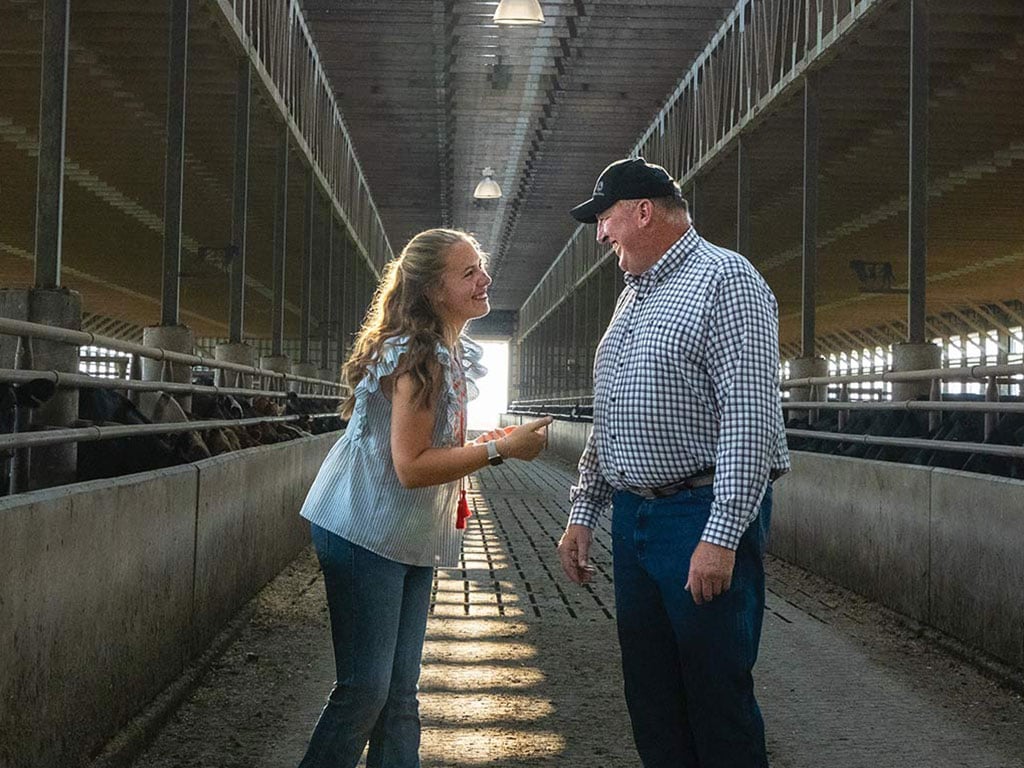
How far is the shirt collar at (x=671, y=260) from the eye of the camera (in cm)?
365

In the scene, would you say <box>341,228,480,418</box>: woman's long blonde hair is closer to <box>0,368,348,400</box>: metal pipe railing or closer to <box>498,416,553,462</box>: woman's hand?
<box>498,416,553,462</box>: woman's hand

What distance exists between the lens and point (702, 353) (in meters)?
3.48

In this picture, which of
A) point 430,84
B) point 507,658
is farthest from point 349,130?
point 507,658

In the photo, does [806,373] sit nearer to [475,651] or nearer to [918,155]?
[918,155]

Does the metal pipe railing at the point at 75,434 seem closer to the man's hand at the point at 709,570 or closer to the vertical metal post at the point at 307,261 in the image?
the man's hand at the point at 709,570

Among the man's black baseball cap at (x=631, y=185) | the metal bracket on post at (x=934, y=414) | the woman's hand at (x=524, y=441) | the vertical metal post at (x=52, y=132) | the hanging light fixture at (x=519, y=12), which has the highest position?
the hanging light fixture at (x=519, y=12)

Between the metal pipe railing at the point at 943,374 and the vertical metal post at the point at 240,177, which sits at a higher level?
the vertical metal post at the point at 240,177

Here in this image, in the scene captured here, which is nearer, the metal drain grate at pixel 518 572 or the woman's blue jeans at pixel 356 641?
the woman's blue jeans at pixel 356 641

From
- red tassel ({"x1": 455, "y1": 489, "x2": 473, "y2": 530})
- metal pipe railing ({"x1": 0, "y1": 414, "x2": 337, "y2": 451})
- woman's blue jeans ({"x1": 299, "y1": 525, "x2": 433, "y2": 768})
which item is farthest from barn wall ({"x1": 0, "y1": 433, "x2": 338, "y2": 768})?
red tassel ({"x1": 455, "y1": 489, "x2": 473, "y2": 530})

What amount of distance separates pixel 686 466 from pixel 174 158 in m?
10.3

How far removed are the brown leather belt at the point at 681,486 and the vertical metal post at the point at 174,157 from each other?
383 inches

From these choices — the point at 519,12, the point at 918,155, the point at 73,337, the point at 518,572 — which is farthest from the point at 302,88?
the point at 73,337

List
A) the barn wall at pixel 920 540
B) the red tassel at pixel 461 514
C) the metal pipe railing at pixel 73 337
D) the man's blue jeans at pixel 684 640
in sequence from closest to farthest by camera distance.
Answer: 1. the man's blue jeans at pixel 684 640
2. the red tassel at pixel 461 514
3. the metal pipe railing at pixel 73 337
4. the barn wall at pixel 920 540

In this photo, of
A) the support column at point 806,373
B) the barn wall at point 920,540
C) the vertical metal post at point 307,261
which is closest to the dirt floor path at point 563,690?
the barn wall at point 920,540
